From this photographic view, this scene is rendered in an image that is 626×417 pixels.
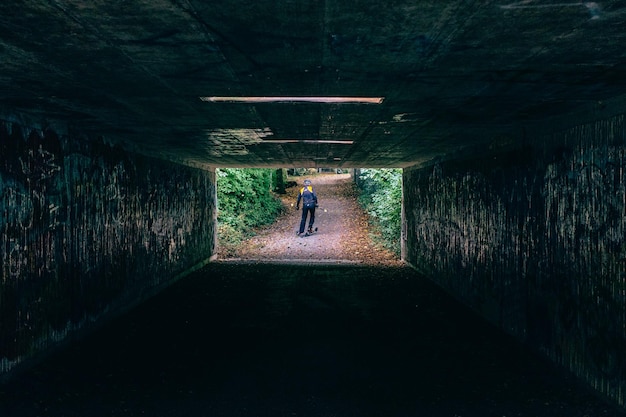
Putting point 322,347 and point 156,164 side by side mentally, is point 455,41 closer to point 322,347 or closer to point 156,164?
point 322,347

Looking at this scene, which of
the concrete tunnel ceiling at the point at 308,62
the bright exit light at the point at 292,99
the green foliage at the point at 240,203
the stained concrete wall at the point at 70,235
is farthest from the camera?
the green foliage at the point at 240,203

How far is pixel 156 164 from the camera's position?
11070 mm

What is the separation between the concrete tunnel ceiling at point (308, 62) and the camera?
305 centimetres

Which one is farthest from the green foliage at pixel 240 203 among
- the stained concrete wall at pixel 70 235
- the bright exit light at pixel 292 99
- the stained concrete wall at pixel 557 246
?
the bright exit light at pixel 292 99

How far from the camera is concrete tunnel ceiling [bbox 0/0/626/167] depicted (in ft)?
10.00

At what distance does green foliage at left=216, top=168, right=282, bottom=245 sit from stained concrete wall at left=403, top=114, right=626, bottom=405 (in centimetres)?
1245

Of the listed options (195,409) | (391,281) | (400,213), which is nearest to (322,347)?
(195,409)

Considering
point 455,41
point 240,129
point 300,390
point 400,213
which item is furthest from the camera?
point 400,213

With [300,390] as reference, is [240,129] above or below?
above

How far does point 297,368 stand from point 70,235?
4210mm

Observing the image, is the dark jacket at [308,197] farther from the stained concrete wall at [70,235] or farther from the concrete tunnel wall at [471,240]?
the concrete tunnel wall at [471,240]

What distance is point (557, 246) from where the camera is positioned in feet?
20.0

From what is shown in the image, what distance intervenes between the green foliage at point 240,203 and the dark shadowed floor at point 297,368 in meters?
10.9

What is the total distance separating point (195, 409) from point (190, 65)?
343 cm
